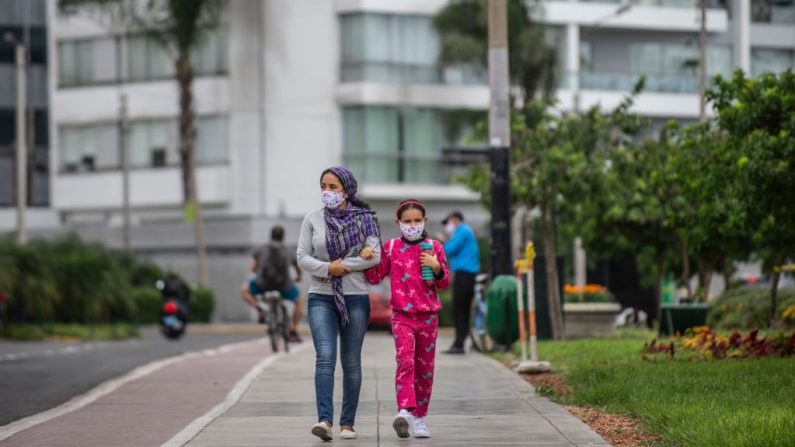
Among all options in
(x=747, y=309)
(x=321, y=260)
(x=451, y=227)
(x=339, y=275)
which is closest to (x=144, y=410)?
(x=321, y=260)

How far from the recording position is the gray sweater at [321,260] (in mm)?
10859

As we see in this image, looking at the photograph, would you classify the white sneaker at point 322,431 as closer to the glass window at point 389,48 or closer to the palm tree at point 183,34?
the palm tree at point 183,34

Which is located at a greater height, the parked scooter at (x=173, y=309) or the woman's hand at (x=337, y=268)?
the woman's hand at (x=337, y=268)

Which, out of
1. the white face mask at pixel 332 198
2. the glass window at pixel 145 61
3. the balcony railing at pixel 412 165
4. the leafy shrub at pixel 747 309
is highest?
the glass window at pixel 145 61

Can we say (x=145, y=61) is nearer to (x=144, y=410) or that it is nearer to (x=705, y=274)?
(x=705, y=274)

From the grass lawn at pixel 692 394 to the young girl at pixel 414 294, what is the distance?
1575 mm

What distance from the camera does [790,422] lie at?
31.6ft

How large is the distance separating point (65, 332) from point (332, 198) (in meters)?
25.1

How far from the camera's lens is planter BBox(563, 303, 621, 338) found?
88.9 feet

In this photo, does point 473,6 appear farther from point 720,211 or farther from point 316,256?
point 316,256

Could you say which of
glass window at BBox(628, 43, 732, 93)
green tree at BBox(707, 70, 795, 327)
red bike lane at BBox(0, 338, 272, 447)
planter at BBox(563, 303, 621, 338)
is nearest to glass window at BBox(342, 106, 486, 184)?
glass window at BBox(628, 43, 732, 93)

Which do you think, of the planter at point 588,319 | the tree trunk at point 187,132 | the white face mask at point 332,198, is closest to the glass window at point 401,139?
the tree trunk at point 187,132

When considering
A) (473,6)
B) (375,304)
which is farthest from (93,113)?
(375,304)

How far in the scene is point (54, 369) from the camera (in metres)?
20.3
